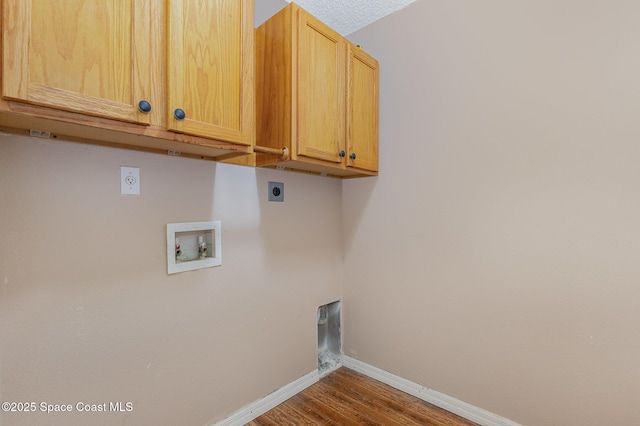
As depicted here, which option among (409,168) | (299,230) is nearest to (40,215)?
(299,230)

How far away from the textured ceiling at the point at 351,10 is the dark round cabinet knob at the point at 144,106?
135cm

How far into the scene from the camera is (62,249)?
41.0 inches

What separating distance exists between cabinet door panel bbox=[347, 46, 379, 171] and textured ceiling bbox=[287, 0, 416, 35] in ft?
1.06

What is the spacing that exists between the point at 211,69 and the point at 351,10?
1.25 meters

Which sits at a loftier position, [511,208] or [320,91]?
[320,91]

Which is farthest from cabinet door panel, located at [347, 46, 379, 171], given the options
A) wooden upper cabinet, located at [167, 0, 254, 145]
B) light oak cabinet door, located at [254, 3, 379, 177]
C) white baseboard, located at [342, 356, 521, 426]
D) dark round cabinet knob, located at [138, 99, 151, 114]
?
white baseboard, located at [342, 356, 521, 426]

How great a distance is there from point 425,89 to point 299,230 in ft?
3.83

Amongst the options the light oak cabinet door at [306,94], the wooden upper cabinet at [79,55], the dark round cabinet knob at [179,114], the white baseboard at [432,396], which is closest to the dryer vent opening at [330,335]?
the white baseboard at [432,396]

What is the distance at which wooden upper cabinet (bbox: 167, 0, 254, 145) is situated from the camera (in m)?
0.98

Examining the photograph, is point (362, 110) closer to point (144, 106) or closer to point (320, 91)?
point (320, 91)

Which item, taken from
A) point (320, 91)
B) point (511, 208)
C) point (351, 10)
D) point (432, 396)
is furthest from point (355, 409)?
point (351, 10)

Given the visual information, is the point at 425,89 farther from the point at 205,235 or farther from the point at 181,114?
the point at 205,235

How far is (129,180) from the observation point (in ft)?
3.91

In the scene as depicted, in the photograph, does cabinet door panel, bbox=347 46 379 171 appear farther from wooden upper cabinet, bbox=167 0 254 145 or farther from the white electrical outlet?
the white electrical outlet
